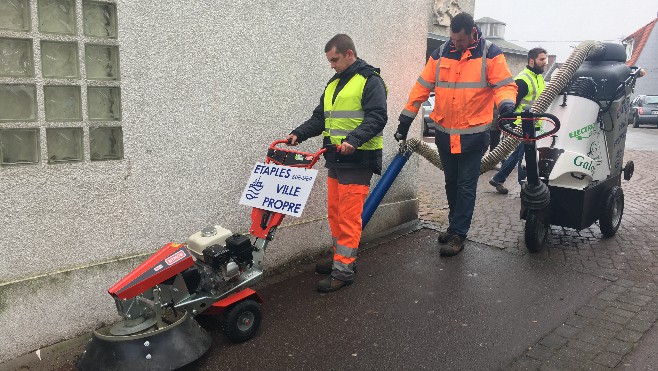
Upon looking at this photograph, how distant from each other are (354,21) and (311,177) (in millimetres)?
1948

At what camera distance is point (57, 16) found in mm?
3061

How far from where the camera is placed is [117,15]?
10.7 feet

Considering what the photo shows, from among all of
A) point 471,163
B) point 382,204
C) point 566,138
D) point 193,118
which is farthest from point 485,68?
point 193,118

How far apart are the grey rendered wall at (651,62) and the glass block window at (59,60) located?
43.2 metres

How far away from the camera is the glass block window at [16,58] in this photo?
290cm

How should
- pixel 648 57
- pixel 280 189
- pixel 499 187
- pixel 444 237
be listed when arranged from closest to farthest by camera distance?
pixel 280 189 < pixel 444 237 < pixel 499 187 < pixel 648 57

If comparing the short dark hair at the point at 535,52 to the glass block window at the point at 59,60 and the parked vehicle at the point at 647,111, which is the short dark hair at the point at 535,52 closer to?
the glass block window at the point at 59,60

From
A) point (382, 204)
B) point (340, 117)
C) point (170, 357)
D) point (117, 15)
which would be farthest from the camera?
point (382, 204)

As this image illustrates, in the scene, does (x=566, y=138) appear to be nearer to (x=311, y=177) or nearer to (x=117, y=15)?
(x=311, y=177)

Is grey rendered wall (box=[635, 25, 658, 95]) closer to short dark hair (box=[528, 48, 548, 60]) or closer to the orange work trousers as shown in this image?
short dark hair (box=[528, 48, 548, 60])

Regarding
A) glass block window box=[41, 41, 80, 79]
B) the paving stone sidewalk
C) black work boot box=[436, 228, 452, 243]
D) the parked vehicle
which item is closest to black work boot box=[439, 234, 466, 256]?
black work boot box=[436, 228, 452, 243]

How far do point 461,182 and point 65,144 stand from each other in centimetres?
331

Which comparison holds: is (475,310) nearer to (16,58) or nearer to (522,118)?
(522,118)

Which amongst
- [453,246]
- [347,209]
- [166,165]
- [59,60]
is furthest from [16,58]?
[453,246]
